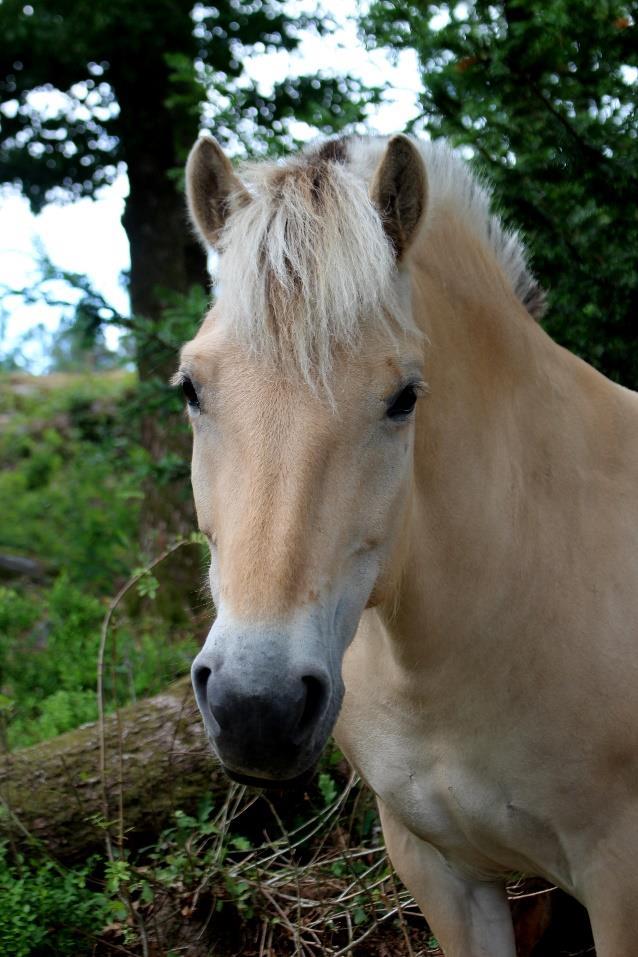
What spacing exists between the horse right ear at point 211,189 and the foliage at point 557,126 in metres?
1.50

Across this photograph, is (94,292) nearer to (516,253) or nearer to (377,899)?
(516,253)

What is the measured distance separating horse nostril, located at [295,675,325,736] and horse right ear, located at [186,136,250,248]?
3.75 feet

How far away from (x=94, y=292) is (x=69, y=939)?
310 cm

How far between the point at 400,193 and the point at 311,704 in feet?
3.83

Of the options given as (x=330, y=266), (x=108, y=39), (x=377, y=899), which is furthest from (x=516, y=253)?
(x=108, y=39)

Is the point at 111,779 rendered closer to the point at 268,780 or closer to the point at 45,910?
the point at 45,910

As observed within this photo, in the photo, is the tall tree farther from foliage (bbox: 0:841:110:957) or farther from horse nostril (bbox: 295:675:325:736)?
horse nostril (bbox: 295:675:325:736)

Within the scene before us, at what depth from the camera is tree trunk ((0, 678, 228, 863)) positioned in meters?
3.64

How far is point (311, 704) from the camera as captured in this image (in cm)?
171

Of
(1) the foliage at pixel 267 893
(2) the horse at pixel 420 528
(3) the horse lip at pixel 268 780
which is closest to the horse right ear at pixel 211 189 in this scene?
(2) the horse at pixel 420 528

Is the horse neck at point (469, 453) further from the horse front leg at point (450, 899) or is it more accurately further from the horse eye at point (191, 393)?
the horse front leg at point (450, 899)

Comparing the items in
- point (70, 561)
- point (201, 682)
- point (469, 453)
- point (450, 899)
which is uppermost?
point (469, 453)

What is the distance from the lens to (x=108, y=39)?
271 inches

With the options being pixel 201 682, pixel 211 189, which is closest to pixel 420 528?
pixel 201 682
